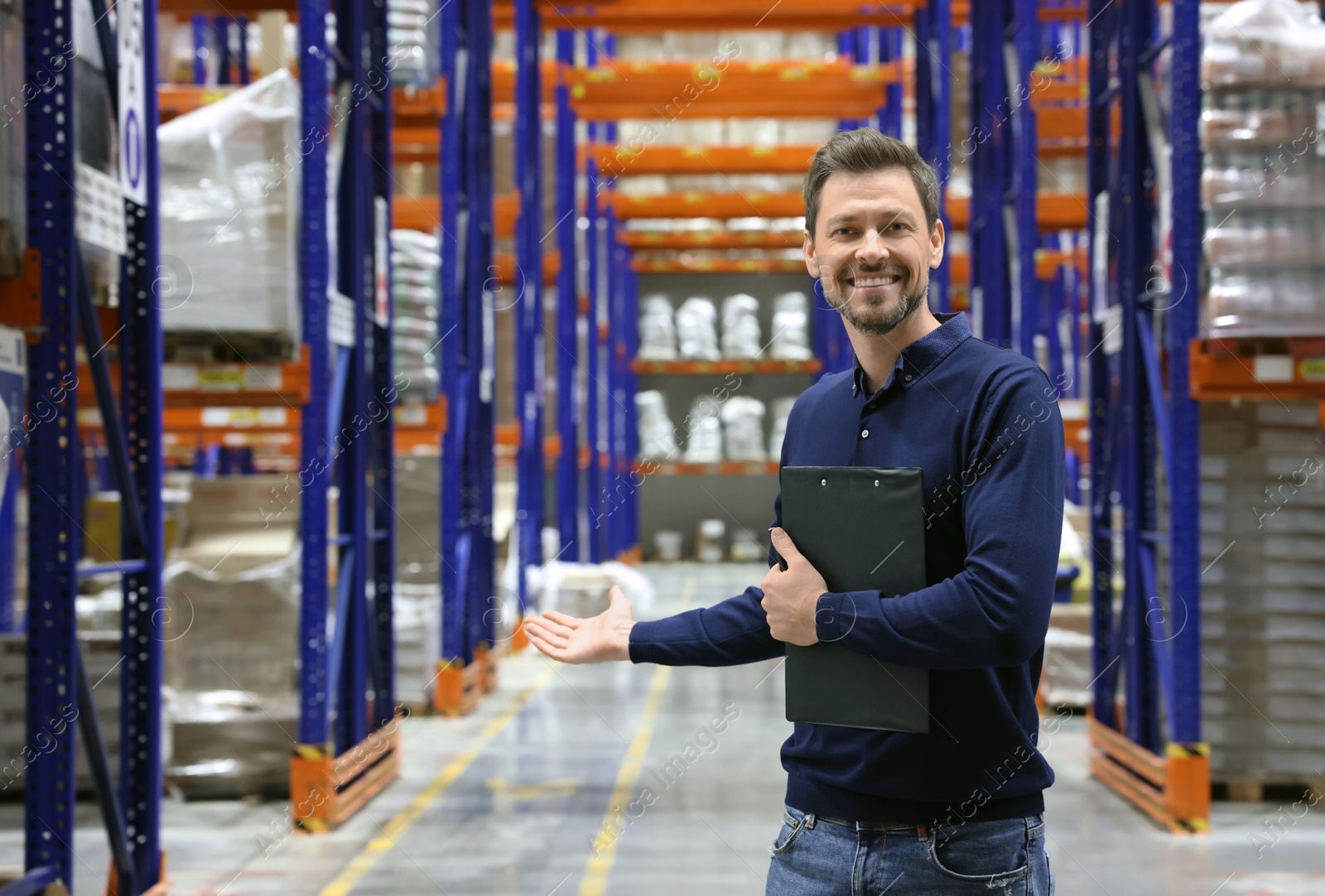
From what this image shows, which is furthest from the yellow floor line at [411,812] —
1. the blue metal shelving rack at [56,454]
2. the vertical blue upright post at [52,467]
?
the vertical blue upright post at [52,467]

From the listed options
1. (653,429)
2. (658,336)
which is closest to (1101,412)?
(653,429)

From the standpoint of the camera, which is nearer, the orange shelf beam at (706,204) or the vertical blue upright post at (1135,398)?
the vertical blue upright post at (1135,398)

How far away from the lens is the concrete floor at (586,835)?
472cm

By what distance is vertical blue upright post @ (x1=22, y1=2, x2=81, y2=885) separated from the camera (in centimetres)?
325

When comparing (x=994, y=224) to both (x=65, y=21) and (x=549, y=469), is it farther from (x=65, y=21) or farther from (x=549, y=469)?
(x=549, y=469)

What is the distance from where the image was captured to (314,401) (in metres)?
5.63

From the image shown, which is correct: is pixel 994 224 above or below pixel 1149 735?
above

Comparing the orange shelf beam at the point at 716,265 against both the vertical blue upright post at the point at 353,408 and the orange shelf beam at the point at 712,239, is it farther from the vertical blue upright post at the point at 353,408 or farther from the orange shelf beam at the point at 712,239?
the vertical blue upright post at the point at 353,408

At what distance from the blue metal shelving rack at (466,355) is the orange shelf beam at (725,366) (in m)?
8.39

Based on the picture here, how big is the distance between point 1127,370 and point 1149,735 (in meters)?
1.87

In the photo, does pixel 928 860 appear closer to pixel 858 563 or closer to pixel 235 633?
pixel 858 563

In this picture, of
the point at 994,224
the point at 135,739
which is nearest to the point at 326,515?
the point at 135,739

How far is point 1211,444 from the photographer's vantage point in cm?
593

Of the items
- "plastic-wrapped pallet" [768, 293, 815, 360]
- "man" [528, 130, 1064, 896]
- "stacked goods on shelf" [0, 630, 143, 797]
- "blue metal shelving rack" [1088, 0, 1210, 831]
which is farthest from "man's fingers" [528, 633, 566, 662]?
"plastic-wrapped pallet" [768, 293, 815, 360]
